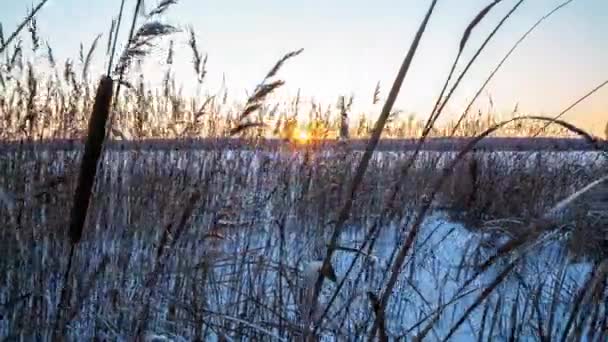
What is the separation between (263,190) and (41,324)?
101 inches

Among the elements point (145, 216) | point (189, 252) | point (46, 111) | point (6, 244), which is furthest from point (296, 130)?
point (6, 244)

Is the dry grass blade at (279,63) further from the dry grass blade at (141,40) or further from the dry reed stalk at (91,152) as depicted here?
the dry reed stalk at (91,152)

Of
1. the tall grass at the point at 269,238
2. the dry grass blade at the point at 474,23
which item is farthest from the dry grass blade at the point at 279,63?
the dry grass blade at the point at 474,23

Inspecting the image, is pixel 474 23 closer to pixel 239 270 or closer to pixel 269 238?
pixel 239 270

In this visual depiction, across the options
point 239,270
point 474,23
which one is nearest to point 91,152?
point 474,23

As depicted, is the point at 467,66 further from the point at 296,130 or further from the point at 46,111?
the point at 296,130

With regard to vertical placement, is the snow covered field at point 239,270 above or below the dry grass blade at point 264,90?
below

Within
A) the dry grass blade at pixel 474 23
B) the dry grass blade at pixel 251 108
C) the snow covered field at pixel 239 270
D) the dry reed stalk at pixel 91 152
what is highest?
the dry grass blade at pixel 474 23

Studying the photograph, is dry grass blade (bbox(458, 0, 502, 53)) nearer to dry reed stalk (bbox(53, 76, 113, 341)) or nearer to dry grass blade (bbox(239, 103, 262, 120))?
dry reed stalk (bbox(53, 76, 113, 341))

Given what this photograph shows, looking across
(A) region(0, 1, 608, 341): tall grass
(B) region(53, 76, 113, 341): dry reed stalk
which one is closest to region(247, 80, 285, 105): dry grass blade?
(A) region(0, 1, 608, 341): tall grass

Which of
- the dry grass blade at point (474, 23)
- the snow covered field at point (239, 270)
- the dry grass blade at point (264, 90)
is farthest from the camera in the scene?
the dry grass blade at point (264, 90)

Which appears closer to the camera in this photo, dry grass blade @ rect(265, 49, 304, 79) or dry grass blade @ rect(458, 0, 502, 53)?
dry grass blade @ rect(458, 0, 502, 53)

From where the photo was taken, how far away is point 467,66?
746 millimetres

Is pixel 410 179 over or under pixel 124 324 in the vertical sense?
over
